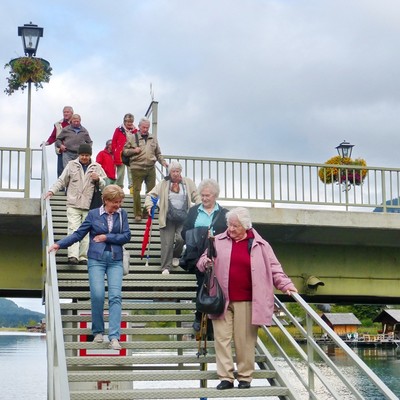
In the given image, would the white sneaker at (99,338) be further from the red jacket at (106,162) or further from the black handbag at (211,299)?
the red jacket at (106,162)

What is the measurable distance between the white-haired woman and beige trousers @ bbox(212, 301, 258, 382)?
295 centimetres

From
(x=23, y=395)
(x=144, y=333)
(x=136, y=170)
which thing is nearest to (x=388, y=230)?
(x=136, y=170)

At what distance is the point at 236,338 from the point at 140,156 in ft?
18.7

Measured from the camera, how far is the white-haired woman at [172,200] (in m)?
9.95

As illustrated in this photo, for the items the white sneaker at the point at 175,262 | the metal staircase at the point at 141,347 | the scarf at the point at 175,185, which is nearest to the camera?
the metal staircase at the point at 141,347

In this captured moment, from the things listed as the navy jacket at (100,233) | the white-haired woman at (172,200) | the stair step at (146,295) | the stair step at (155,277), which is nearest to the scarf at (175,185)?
the white-haired woman at (172,200)

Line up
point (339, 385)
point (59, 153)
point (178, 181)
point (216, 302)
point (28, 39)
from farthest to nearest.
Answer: point (339, 385)
point (28, 39)
point (59, 153)
point (178, 181)
point (216, 302)

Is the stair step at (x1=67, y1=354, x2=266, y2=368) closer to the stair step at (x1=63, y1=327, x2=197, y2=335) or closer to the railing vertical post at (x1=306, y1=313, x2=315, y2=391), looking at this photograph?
the stair step at (x1=63, y1=327, x2=197, y2=335)

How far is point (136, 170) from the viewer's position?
1248 centimetres

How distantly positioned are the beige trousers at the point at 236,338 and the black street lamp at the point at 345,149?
12382 millimetres

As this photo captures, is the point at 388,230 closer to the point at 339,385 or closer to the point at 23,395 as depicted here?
the point at 23,395

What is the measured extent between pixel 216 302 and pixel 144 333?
1.91 metres

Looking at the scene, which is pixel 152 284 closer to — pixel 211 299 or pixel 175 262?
pixel 175 262

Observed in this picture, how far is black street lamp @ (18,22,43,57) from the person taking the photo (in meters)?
16.0
